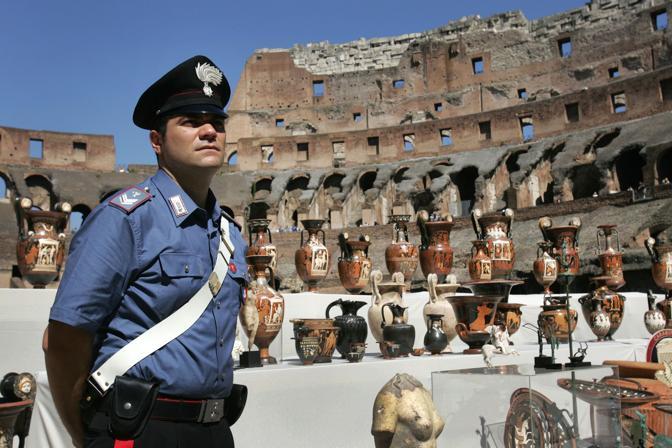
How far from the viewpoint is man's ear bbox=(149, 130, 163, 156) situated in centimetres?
208

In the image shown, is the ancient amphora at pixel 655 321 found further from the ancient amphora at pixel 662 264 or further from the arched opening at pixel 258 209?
the arched opening at pixel 258 209

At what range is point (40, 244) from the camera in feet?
22.6

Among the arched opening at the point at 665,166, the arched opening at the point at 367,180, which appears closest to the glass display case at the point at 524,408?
the arched opening at the point at 665,166

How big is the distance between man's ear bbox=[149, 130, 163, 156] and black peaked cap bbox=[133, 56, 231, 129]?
0.03 m

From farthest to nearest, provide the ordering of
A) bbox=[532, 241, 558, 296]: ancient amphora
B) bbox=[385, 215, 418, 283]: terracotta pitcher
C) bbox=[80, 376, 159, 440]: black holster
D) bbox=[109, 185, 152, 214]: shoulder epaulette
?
bbox=[532, 241, 558, 296]: ancient amphora → bbox=[385, 215, 418, 283]: terracotta pitcher → bbox=[109, 185, 152, 214]: shoulder epaulette → bbox=[80, 376, 159, 440]: black holster

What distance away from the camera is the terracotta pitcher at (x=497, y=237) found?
8.67 meters

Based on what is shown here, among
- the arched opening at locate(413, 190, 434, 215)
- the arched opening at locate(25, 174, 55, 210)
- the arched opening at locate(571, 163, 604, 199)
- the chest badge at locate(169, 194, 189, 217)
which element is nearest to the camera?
the chest badge at locate(169, 194, 189, 217)

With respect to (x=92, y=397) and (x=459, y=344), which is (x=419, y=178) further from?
(x=92, y=397)

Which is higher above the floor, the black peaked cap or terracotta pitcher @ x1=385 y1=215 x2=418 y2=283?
the black peaked cap

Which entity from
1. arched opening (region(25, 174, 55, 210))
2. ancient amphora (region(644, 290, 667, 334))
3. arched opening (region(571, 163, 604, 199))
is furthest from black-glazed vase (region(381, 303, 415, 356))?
arched opening (region(25, 174, 55, 210))

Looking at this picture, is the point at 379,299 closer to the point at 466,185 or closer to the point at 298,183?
the point at 466,185

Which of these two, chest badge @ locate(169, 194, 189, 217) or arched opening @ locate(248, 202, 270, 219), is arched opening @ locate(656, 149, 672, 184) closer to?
arched opening @ locate(248, 202, 270, 219)

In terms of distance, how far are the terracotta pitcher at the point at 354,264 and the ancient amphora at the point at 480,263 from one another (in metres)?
1.41

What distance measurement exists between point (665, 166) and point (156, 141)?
83.3 feet
